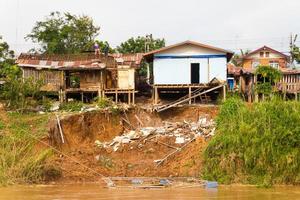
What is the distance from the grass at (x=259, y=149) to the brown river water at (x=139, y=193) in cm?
59

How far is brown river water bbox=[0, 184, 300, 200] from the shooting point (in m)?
17.6

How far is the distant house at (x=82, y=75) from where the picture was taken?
2942cm

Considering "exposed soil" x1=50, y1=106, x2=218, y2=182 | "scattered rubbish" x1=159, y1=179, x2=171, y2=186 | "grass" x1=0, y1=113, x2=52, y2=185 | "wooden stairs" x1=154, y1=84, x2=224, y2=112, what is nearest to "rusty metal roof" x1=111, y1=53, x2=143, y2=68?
"wooden stairs" x1=154, y1=84, x2=224, y2=112

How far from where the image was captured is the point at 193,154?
73.2ft

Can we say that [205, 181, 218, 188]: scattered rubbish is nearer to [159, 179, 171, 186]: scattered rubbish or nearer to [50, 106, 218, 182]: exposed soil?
[159, 179, 171, 186]: scattered rubbish

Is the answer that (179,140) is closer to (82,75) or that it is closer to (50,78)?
(82,75)

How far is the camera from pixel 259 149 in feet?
67.3

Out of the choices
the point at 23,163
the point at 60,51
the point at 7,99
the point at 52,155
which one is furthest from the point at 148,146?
the point at 60,51

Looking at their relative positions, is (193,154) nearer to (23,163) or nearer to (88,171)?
(88,171)

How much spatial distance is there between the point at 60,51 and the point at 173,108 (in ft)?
45.9

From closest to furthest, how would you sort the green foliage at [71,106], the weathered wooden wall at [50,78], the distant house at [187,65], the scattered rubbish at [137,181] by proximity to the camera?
the scattered rubbish at [137,181]
the green foliage at [71,106]
the distant house at [187,65]
the weathered wooden wall at [50,78]

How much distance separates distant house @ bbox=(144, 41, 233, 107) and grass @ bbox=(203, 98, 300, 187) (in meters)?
7.62

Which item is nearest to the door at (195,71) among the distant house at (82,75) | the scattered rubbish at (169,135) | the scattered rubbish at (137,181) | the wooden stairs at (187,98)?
the wooden stairs at (187,98)

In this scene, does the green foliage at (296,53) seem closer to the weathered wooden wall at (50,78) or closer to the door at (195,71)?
the door at (195,71)
